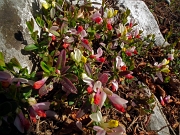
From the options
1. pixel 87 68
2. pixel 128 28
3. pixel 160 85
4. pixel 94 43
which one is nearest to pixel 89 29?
pixel 94 43

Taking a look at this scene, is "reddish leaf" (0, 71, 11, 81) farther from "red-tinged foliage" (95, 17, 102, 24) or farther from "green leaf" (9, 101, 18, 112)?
"red-tinged foliage" (95, 17, 102, 24)

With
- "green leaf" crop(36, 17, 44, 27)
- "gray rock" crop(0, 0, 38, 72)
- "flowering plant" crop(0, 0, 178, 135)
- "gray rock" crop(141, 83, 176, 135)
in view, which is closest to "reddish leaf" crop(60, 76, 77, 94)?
"flowering plant" crop(0, 0, 178, 135)

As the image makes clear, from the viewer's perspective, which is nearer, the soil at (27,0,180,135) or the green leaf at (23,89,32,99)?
the green leaf at (23,89,32,99)

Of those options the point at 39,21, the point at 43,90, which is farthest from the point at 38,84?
the point at 39,21

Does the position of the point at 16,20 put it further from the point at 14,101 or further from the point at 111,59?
the point at 111,59

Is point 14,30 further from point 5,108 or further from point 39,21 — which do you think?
point 5,108

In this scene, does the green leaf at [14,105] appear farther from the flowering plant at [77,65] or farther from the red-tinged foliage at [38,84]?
the red-tinged foliage at [38,84]

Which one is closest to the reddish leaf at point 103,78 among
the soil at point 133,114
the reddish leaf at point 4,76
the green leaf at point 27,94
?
the soil at point 133,114
